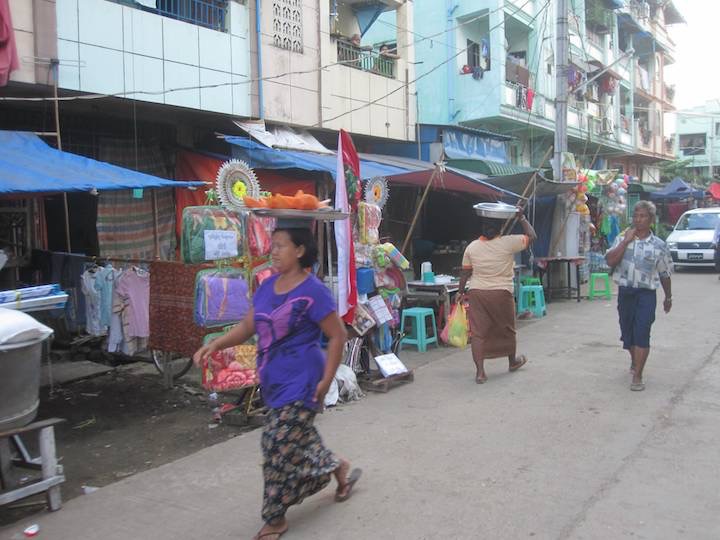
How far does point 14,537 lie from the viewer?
3396 millimetres

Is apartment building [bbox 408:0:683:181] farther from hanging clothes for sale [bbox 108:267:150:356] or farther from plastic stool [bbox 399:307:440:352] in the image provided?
hanging clothes for sale [bbox 108:267:150:356]

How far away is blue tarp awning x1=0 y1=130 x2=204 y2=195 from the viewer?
17.0ft

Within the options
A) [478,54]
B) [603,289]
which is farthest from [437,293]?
[478,54]

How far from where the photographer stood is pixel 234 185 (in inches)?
218

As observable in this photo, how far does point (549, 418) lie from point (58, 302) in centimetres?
368

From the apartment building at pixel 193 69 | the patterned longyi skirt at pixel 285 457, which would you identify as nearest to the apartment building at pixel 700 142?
the apartment building at pixel 193 69

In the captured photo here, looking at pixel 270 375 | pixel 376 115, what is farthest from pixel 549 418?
pixel 376 115

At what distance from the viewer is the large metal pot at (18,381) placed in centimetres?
344

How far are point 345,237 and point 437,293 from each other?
3.44m

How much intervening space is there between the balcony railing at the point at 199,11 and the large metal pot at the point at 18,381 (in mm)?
6924

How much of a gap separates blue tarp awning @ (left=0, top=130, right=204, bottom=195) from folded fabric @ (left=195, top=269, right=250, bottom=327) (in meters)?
1.24

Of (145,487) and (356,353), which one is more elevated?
(356,353)

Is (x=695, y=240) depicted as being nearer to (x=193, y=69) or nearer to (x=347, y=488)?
(x=193, y=69)

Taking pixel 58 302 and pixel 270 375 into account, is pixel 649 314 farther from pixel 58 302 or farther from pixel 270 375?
pixel 58 302
